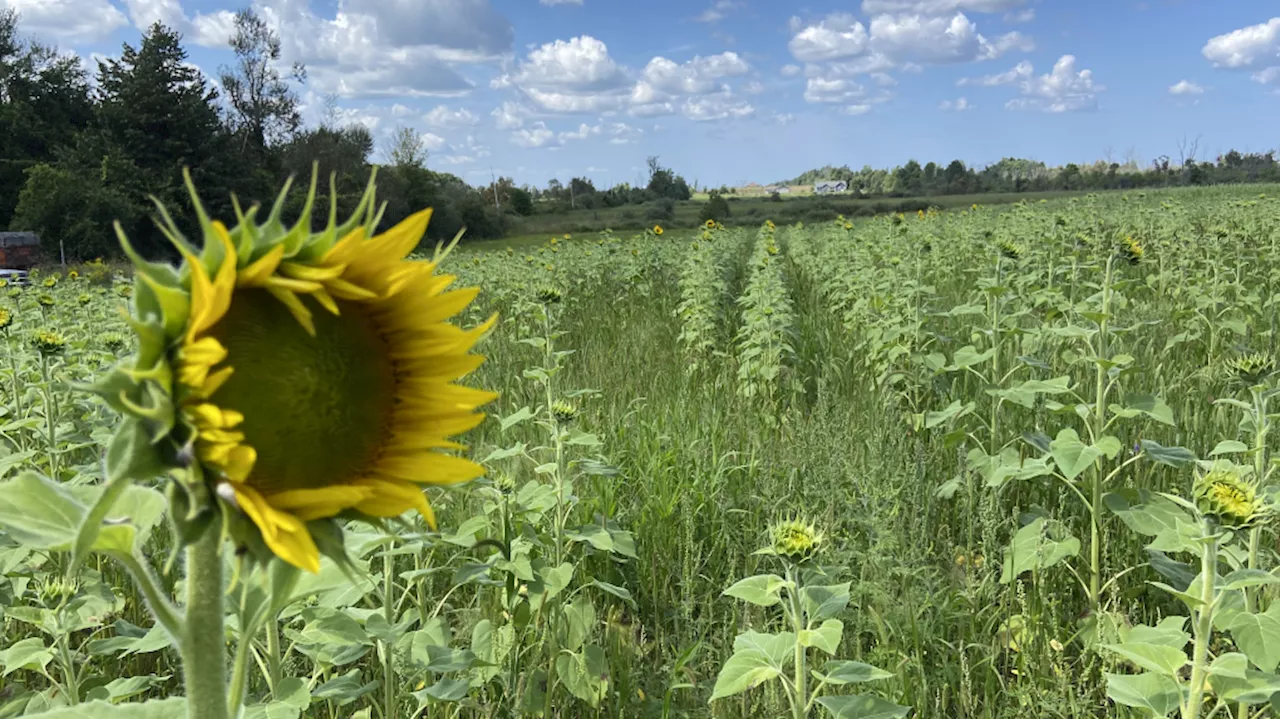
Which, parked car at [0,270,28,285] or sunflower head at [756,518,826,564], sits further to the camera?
parked car at [0,270,28,285]

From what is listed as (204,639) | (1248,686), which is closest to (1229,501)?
(1248,686)

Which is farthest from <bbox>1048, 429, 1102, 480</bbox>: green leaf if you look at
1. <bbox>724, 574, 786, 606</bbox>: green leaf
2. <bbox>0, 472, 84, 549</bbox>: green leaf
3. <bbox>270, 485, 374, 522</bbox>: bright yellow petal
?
<bbox>0, 472, 84, 549</bbox>: green leaf

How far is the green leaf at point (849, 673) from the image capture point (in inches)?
54.9

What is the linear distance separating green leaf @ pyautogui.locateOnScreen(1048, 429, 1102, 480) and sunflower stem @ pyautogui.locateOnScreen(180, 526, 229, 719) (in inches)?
80.9

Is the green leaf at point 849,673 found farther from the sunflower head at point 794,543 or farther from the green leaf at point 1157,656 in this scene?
the green leaf at point 1157,656

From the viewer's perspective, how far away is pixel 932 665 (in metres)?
2.18

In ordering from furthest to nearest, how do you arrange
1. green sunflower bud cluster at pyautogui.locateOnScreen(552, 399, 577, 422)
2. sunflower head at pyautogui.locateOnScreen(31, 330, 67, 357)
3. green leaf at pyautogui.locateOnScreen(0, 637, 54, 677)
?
sunflower head at pyautogui.locateOnScreen(31, 330, 67, 357) < green sunflower bud cluster at pyautogui.locateOnScreen(552, 399, 577, 422) < green leaf at pyautogui.locateOnScreen(0, 637, 54, 677)

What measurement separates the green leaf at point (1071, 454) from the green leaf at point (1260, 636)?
635 millimetres

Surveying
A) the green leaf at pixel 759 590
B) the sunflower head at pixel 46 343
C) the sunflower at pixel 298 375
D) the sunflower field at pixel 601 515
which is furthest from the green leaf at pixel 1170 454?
the sunflower head at pixel 46 343

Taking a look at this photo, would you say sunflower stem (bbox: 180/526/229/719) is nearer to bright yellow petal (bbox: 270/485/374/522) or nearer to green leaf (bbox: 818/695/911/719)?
bright yellow petal (bbox: 270/485/374/522)

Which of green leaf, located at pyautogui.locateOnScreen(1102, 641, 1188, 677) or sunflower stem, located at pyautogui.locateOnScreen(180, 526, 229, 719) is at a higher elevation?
sunflower stem, located at pyautogui.locateOnScreen(180, 526, 229, 719)

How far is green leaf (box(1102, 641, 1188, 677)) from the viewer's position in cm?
143

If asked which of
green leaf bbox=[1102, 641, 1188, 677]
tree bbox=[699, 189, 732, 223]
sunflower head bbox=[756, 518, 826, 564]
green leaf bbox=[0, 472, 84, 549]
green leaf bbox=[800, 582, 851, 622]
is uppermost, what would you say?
tree bbox=[699, 189, 732, 223]

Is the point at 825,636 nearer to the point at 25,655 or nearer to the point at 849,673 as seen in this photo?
the point at 849,673
